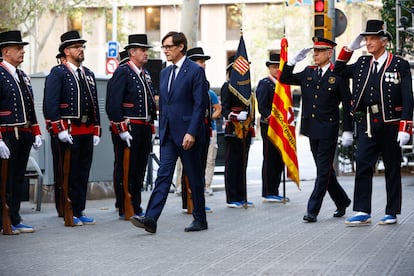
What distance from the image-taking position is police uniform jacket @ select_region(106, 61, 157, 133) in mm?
13547

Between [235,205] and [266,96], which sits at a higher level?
[266,96]

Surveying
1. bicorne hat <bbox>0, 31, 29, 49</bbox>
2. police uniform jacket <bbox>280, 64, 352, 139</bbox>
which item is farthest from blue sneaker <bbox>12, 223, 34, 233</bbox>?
police uniform jacket <bbox>280, 64, 352, 139</bbox>

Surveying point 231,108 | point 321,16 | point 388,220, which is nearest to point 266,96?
point 231,108

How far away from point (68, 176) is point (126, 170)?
0.89 meters

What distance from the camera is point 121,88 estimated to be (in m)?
13.6

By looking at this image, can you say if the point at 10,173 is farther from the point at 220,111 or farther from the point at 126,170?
the point at 220,111

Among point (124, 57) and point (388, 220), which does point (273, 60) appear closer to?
point (124, 57)

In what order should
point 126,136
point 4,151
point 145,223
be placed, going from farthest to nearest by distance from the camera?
point 126,136 < point 4,151 < point 145,223

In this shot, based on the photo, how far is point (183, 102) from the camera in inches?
478

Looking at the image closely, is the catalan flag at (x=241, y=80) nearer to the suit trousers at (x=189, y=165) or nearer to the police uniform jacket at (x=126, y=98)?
the police uniform jacket at (x=126, y=98)

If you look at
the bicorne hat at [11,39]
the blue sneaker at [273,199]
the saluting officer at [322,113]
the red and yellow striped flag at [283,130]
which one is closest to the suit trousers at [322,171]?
the saluting officer at [322,113]

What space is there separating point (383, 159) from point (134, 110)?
10.7 feet

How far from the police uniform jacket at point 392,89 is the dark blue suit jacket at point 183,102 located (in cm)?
177

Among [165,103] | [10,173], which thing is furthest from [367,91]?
[10,173]
